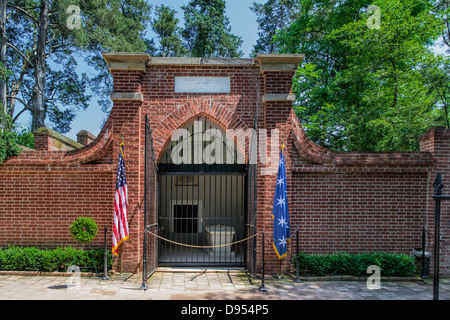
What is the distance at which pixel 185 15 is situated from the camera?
995 inches

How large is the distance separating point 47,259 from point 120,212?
200 cm

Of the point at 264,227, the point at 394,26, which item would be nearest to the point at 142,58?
the point at 264,227

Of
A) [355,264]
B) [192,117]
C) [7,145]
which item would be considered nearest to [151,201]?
[192,117]

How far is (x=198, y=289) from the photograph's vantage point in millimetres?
6652

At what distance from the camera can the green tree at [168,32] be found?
26.2m

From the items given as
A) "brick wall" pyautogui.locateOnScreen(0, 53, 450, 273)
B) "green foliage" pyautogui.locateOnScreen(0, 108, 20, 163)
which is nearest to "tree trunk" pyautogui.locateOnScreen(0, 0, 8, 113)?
"green foliage" pyautogui.locateOnScreen(0, 108, 20, 163)

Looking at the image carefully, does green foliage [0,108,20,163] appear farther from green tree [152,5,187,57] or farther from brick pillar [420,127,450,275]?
green tree [152,5,187,57]

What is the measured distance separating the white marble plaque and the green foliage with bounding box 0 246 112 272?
4.16 meters

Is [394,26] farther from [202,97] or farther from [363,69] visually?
[202,97]

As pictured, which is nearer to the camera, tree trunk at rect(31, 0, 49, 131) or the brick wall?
the brick wall

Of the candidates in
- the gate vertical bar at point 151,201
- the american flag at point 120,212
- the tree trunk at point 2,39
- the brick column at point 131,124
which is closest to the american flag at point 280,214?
the gate vertical bar at point 151,201

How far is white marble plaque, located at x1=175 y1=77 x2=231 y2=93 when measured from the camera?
7.97m

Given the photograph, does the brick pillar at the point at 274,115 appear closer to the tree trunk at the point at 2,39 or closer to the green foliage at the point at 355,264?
the green foliage at the point at 355,264

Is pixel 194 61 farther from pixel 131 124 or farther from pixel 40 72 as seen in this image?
pixel 40 72
